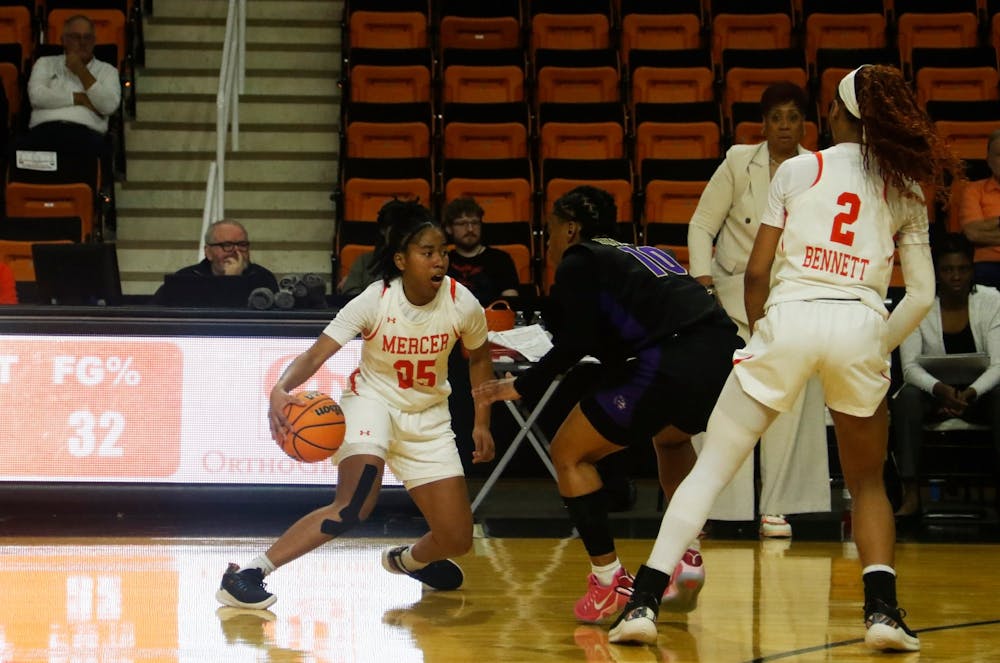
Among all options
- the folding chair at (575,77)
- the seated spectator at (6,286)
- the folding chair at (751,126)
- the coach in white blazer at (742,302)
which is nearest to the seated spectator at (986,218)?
the folding chair at (751,126)

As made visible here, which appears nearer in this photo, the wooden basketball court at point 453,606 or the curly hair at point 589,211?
the wooden basketball court at point 453,606

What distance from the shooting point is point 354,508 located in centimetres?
450

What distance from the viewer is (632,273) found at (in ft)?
13.8

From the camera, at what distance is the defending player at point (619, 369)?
4129 mm

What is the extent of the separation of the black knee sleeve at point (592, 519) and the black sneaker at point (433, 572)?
777mm

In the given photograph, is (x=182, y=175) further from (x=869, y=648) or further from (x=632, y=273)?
(x=869, y=648)

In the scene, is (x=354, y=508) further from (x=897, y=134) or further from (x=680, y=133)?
(x=680, y=133)

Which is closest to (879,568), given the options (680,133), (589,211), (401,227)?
(589,211)

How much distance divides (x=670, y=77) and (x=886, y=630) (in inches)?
295

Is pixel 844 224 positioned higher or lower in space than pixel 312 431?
higher

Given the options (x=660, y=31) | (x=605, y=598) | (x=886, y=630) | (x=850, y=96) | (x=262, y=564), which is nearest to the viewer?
(x=886, y=630)

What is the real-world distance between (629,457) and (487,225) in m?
1.94

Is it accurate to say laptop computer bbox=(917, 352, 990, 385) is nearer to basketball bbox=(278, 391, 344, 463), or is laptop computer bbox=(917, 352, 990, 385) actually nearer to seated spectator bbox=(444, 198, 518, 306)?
seated spectator bbox=(444, 198, 518, 306)

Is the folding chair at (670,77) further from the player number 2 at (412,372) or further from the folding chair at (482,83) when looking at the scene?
the player number 2 at (412,372)
